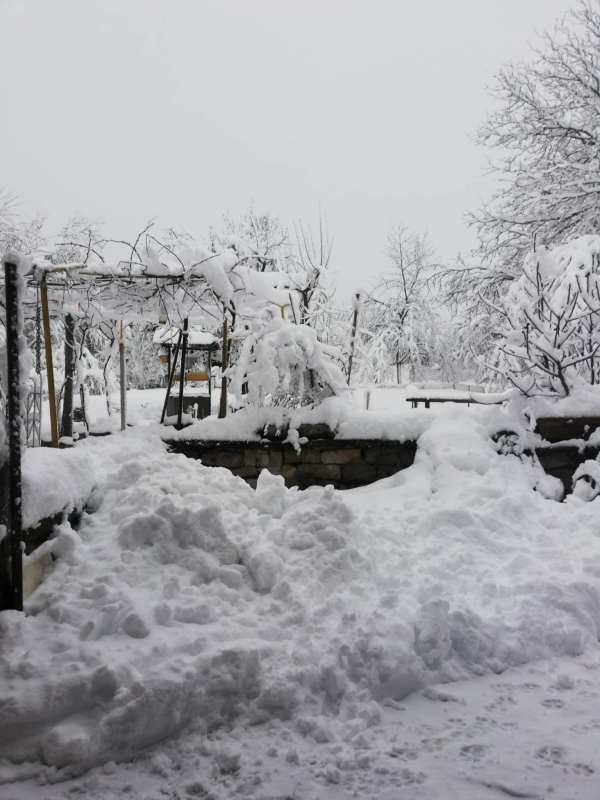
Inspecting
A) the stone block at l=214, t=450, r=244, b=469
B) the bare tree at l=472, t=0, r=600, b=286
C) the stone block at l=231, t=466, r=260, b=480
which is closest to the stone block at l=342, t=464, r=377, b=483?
the stone block at l=231, t=466, r=260, b=480

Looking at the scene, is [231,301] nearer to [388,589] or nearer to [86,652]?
[388,589]

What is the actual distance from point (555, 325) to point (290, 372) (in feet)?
10.1

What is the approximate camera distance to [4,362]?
321cm

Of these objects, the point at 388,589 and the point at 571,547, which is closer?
the point at 388,589

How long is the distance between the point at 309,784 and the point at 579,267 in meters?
8.41

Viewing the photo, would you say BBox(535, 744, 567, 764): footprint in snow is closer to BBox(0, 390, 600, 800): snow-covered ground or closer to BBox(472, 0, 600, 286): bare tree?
BBox(0, 390, 600, 800): snow-covered ground

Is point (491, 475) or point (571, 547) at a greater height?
point (491, 475)

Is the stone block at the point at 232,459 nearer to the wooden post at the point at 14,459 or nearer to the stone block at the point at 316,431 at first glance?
the stone block at the point at 316,431

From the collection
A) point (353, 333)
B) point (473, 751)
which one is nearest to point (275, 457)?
point (353, 333)

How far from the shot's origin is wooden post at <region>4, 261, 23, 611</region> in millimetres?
2779

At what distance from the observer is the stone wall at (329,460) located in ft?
20.0

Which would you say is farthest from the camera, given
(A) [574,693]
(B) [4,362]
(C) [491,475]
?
(C) [491,475]

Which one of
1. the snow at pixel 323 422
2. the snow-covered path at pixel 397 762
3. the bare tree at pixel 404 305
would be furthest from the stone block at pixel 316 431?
the bare tree at pixel 404 305

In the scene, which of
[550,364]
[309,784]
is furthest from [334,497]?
[550,364]
